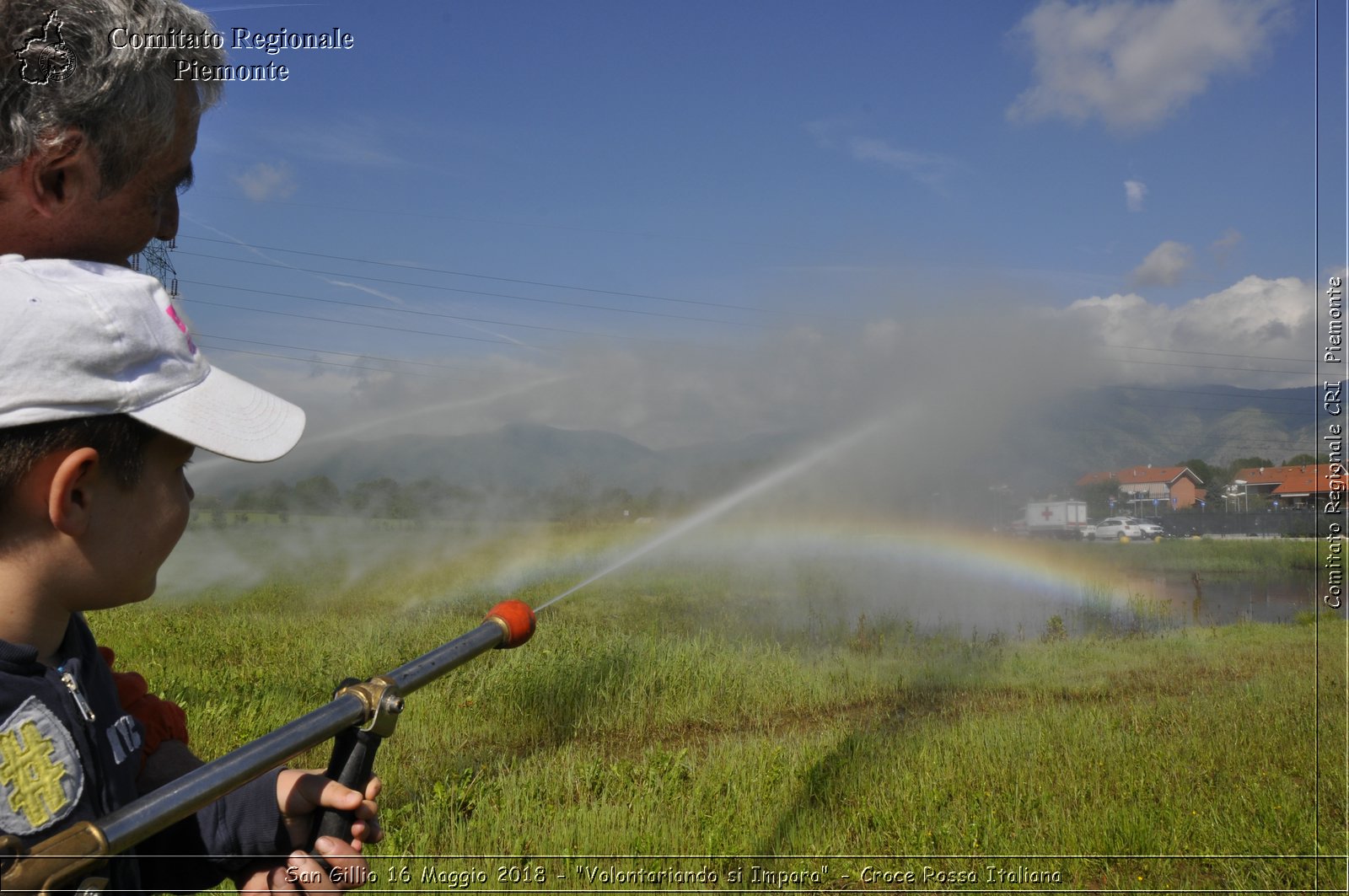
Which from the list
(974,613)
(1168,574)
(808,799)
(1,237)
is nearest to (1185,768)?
(808,799)

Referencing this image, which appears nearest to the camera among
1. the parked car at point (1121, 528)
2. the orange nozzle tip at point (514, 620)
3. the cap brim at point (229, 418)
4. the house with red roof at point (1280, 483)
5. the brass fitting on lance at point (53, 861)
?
the brass fitting on lance at point (53, 861)

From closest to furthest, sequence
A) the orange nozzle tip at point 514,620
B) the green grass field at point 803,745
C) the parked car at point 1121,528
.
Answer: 1. the orange nozzle tip at point 514,620
2. the green grass field at point 803,745
3. the parked car at point 1121,528

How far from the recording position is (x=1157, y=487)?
133 feet

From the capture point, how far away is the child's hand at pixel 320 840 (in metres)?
1.46

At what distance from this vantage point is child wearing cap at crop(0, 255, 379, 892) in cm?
119

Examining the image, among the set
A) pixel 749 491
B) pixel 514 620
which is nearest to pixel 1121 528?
pixel 749 491

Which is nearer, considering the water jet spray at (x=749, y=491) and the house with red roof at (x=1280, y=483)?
the water jet spray at (x=749, y=491)

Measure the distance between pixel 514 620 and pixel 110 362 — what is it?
2.91ft

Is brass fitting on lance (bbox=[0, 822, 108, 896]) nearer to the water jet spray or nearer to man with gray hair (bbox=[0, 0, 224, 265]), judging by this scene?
man with gray hair (bbox=[0, 0, 224, 265])

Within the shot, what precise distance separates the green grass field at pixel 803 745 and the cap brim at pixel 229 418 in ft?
10.1

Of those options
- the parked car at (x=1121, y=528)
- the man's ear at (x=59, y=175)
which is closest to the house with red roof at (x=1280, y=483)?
the parked car at (x=1121, y=528)

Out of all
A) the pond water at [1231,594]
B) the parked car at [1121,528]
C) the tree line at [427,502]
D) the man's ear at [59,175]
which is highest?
the man's ear at [59,175]

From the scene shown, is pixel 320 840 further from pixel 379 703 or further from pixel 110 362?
pixel 110 362

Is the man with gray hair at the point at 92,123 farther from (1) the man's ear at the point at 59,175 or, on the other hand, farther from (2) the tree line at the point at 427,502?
(2) the tree line at the point at 427,502
